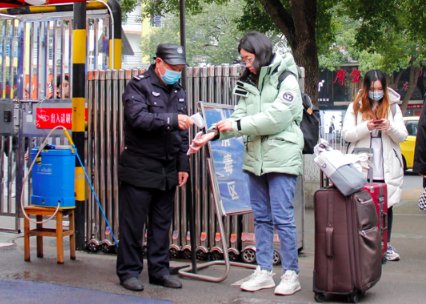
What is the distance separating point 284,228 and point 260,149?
0.62 metres

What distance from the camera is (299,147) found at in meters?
5.27

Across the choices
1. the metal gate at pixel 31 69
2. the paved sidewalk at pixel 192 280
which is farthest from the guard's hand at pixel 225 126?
the metal gate at pixel 31 69

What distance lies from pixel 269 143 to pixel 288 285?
108cm

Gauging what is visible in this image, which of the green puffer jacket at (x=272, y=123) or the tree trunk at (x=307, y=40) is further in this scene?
the tree trunk at (x=307, y=40)

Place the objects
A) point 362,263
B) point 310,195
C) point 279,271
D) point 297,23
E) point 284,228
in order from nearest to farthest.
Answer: point 362,263 → point 284,228 → point 279,271 → point 310,195 → point 297,23

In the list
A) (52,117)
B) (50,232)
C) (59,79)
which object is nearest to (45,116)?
(52,117)

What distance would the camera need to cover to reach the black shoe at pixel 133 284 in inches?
209

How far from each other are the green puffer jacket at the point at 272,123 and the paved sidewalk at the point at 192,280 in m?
0.98

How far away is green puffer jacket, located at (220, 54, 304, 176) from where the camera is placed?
199 inches

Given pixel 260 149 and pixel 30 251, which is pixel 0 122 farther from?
pixel 260 149

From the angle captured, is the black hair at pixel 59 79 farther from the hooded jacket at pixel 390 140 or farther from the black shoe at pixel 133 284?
the hooded jacket at pixel 390 140

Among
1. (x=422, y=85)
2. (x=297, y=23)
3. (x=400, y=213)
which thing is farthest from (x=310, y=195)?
(x=422, y=85)

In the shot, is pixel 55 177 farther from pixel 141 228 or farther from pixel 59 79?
pixel 59 79

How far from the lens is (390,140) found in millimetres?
6398
